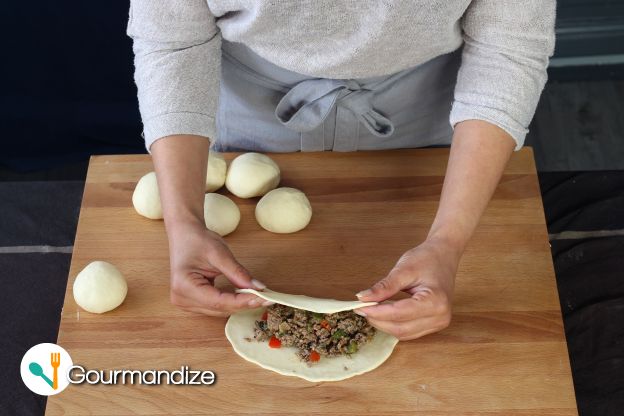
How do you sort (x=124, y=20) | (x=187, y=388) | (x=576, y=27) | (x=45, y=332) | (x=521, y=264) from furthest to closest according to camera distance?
(x=576, y=27) < (x=124, y=20) < (x=45, y=332) < (x=521, y=264) < (x=187, y=388)

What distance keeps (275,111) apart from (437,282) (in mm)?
485

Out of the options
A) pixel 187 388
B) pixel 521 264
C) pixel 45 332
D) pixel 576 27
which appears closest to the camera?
pixel 187 388

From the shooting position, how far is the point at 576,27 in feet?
9.74

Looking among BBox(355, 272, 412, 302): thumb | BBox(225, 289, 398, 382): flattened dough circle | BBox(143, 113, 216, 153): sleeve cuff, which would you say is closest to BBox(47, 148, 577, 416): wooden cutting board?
BBox(225, 289, 398, 382): flattened dough circle

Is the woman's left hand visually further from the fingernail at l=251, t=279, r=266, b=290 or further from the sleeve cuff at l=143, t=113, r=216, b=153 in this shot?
the sleeve cuff at l=143, t=113, r=216, b=153

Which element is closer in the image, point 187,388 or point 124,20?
point 187,388

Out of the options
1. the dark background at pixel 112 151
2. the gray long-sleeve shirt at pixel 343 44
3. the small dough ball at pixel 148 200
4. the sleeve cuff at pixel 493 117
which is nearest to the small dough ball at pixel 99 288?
the small dough ball at pixel 148 200

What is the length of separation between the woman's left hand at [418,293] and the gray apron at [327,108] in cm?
34

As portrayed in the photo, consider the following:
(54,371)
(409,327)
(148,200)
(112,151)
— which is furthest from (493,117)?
(112,151)

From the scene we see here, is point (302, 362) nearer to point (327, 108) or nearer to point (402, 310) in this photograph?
point (402, 310)

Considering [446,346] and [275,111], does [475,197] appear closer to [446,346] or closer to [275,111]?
[446,346]

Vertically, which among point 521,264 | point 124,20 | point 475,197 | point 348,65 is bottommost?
point 124,20

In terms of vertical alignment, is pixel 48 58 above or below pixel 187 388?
below

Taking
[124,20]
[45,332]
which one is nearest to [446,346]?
[45,332]
